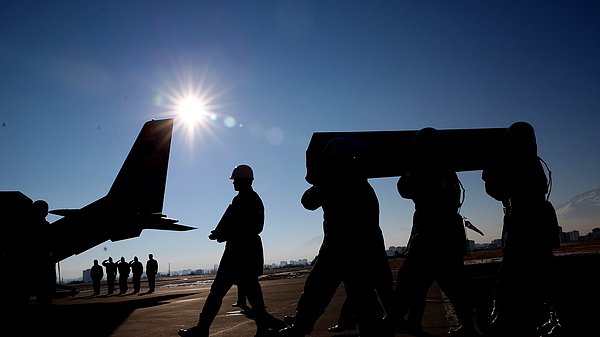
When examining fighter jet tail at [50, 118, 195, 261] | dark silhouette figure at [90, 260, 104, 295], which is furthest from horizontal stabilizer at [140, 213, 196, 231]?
dark silhouette figure at [90, 260, 104, 295]

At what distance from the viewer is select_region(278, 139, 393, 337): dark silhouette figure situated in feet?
9.41

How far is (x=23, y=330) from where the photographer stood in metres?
6.36

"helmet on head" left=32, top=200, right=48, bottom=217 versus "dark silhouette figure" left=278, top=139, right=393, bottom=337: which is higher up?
"helmet on head" left=32, top=200, right=48, bottom=217

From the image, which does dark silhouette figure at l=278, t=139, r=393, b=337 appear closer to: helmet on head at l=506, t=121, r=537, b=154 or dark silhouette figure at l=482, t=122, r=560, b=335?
dark silhouette figure at l=482, t=122, r=560, b=335

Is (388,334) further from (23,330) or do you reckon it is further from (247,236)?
(23,330)

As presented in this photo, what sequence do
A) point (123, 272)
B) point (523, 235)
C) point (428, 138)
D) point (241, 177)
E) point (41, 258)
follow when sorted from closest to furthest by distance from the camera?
point (523, 235)
point (428, 138)
point (241, 177)
point (41, 258)
point (123, 272)

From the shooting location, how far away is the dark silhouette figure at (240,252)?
4441 mm

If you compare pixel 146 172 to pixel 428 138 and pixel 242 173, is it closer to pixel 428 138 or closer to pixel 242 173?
pixel 242 173

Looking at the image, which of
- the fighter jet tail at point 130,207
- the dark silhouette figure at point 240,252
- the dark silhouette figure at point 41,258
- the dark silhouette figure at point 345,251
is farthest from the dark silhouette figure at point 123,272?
the dark silhouette figure at point 345,251

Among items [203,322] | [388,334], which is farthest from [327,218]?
[203,322]

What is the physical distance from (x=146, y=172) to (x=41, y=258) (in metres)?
A: 12.2

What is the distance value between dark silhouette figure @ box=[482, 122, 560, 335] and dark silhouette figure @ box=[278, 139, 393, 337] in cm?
80

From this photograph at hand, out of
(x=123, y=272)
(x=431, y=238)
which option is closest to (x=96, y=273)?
(x=123, y=272)

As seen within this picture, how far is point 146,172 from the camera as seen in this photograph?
17.9 meters
